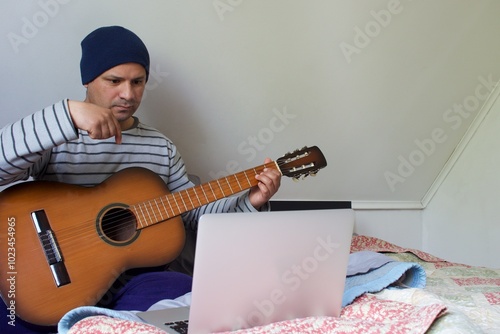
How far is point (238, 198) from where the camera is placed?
62.7 inches

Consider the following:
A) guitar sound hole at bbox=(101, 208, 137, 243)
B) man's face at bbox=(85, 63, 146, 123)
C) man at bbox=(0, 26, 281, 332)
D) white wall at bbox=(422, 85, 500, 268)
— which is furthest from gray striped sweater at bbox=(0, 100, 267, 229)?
white wall at bbox=(422, 85, 500, 268)

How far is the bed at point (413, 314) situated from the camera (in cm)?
86

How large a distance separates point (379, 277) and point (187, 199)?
0.53 metres

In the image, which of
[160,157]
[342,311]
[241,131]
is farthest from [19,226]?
[241,131]

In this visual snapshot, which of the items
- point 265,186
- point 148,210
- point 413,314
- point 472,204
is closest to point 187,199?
point 148,210

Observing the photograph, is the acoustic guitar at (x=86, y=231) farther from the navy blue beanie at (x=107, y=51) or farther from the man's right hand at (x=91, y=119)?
the navy blue beanie at (x=107, y=51)

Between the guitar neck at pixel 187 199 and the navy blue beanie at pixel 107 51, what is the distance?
0.40 meters

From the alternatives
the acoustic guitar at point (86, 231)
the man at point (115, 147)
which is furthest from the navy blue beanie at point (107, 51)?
the acoustic guitar at point (86, 231)

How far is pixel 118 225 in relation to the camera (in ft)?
4.62

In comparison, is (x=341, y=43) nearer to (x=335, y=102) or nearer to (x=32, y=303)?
(x=335, y=102)

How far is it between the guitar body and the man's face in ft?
0.70

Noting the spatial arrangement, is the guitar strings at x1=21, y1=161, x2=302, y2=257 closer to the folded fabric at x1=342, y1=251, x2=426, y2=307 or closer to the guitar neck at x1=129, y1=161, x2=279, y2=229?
the guitar neck at x1=129, y1=161, x2=279, y2=229

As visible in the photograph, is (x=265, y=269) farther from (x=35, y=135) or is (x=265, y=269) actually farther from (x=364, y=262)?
(x=35, y=135)

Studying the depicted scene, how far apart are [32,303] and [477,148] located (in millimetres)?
2211
